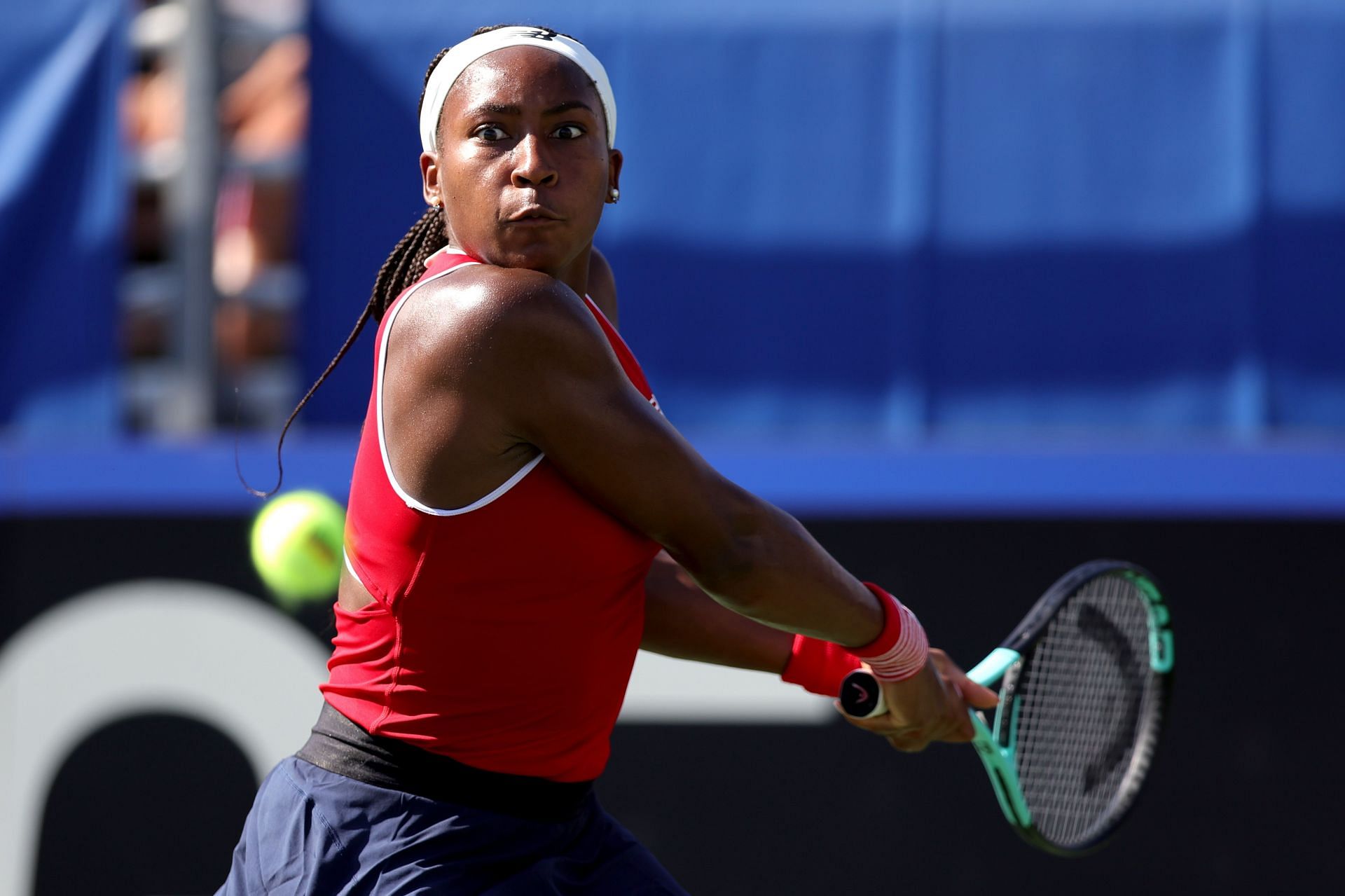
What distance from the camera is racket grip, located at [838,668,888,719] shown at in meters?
2.18

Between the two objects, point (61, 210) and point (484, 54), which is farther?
point (61, 210)

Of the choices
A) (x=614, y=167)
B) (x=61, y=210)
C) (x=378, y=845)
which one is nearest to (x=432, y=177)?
(x=614, y=167)

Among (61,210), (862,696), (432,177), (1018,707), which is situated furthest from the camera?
(61,210)

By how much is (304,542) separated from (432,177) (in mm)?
2098

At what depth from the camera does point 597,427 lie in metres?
1.83

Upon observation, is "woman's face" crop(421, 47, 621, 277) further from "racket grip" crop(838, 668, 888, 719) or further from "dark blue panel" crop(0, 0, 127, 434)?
"dark blue panel" crop(0, 0, 127, 434)

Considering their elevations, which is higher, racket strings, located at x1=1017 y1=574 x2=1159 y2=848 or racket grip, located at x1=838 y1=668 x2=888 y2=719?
racket grip, located at x1=838 y1=668 x2=888 y2=719

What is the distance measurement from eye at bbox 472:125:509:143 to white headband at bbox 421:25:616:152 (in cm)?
9

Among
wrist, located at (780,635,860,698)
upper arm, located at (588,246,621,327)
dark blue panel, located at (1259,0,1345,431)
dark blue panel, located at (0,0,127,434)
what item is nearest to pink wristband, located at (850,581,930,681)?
wrist, located at (780,635,860,698)

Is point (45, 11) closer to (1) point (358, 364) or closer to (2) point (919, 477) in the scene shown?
(1) point (358, 364)

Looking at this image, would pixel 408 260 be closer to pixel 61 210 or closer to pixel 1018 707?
pixel 1018 707

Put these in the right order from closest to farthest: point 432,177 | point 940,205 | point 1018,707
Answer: point 432,177, point 1018,707, point 940,205

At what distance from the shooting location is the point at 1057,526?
4.07m

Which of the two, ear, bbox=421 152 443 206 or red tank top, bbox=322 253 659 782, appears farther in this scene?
ear, bbox=421 152 443 206
